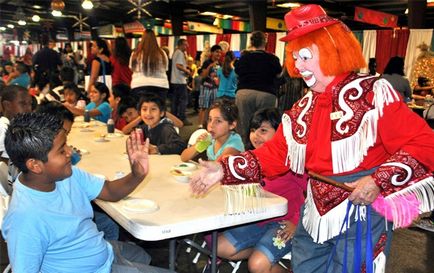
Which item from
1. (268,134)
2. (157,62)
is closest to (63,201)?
(268,134)

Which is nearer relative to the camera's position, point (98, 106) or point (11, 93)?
point (11, 93)

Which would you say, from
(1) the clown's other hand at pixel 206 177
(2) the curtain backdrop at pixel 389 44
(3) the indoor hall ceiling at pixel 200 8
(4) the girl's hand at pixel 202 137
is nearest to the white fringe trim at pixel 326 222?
(1) the clown's other hand at pixel 206 177

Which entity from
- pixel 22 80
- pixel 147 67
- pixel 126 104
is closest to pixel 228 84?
pixel 147 67

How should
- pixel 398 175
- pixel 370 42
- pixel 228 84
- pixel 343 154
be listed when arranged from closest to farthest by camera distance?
pixel 398 175 → pixel 343 154 → pixel 228 84 → pixel 370 42

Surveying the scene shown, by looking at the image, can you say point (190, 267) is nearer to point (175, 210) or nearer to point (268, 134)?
point (268, 134)

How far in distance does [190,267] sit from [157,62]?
9.13 feet

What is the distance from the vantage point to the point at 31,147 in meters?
1.48

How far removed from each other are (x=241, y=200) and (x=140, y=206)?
0.44m

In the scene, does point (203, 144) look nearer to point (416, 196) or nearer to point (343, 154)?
point (343, 154)

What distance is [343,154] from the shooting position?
1.55m

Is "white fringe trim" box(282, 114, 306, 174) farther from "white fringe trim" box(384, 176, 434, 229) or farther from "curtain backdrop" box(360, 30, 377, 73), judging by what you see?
"curtain backdrop" box(360, 30, 377, 73)

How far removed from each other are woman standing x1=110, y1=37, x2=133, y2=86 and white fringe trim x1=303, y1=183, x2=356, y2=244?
4158mm

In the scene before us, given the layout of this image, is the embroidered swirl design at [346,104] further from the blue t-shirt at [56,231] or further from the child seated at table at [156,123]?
the child seated at table at [156,123]

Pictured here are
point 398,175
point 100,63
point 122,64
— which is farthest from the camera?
point 100,63
